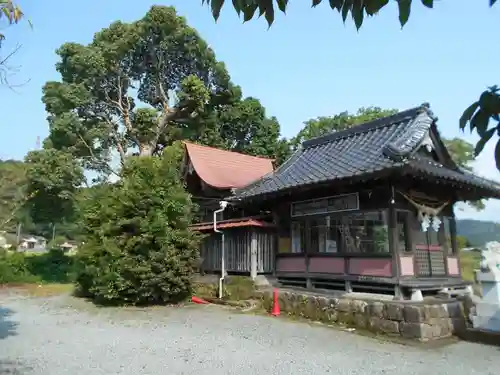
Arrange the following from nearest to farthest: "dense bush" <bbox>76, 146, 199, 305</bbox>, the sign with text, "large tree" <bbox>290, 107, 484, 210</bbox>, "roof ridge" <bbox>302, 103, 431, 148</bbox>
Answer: the sign with text → "roof ridge" <bbox>302, 103, 431, 148</bbox> → "dense bush" <bbox>76, 146, 199, 305</bbox> → "large tree" <bbox>290, 107, 484, 210</bbox>

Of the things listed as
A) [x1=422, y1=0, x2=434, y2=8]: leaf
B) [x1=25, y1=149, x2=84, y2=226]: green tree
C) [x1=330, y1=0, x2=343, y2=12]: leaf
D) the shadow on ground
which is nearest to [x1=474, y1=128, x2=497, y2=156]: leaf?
[x1=422, y1=0, x2=434, y2=8]: leaf

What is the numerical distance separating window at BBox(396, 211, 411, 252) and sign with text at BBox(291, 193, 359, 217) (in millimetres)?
1199

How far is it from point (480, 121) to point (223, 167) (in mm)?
16590

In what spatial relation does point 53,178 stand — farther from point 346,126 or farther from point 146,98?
point 346,126

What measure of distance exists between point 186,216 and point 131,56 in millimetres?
18391

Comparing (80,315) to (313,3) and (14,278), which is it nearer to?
(313,3)

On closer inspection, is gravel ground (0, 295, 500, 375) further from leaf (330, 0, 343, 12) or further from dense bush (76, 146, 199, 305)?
leaf (330, 0, 343, 12)

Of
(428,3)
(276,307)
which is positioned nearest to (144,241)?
(276,307)

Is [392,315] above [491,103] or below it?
below

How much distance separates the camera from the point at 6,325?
10078 millimetres

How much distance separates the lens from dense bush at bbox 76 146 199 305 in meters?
12.5

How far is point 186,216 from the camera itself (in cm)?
1334

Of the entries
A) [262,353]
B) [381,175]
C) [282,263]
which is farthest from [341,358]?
[282,263]

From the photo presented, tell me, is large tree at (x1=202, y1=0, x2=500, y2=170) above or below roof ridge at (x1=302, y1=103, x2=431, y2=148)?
below
